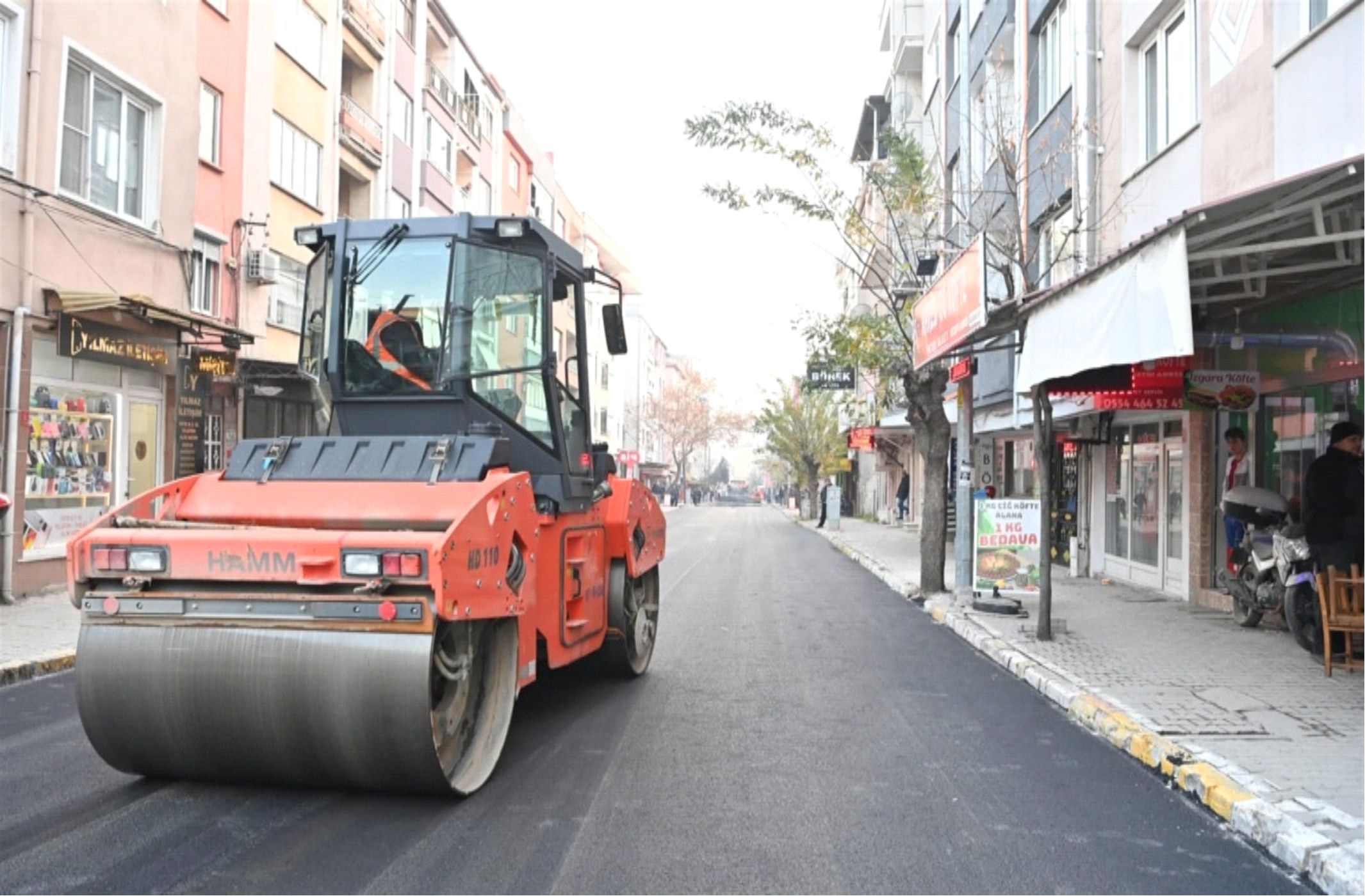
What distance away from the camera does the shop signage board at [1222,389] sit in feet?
35.1

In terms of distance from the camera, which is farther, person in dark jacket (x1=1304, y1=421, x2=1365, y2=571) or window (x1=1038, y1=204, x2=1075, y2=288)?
window (x1=1038, y1=204, x2=1075, y2=288)

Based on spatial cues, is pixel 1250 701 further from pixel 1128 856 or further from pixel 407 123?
pixel 407 123

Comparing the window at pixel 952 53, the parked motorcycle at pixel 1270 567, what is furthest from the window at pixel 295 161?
the parked motorcycle at pixel 1270 567

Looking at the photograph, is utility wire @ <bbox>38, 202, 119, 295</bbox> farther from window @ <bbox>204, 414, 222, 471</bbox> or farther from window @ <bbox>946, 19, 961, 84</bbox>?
window @ <bbox>946, 19, 961, 84</bbox>

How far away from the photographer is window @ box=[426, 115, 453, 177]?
3062cm

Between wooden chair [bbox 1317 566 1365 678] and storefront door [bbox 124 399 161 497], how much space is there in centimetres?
1339

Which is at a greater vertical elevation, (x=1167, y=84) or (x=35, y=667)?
(x=1167, y=84)

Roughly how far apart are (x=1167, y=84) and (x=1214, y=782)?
33.0 feet

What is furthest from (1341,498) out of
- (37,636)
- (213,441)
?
(213,441)

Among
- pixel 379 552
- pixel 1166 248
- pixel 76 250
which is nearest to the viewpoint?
pixel 379 552

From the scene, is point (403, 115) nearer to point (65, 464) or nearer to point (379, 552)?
point (65, 464)

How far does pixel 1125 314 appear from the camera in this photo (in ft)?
21.5

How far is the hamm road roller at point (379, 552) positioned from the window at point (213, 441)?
35.5ft

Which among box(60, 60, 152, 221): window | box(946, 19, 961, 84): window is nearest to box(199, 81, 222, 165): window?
box(60, 60, 152, 221): window
